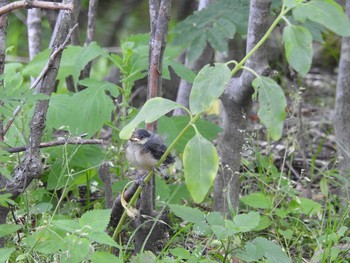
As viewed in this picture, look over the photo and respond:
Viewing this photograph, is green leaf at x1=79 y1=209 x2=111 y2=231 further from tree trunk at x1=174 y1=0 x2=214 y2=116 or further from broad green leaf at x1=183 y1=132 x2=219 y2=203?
tree trunk at x1=174 y1=0 x2=214 y2=116

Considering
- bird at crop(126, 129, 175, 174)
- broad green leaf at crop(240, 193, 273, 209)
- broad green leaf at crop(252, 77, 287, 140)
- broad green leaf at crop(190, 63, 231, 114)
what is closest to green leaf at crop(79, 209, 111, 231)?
bird at crop(126, 129, 175, 174)

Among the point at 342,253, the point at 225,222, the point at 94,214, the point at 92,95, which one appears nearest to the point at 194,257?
the point at 225,222

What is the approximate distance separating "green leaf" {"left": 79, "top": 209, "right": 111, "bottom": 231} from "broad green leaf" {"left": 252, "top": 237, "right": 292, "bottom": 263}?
70 centimetres

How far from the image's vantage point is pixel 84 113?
3.73m

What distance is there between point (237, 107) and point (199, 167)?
4.69ft

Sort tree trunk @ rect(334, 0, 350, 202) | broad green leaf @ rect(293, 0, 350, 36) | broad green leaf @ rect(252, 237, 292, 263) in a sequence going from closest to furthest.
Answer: broad green leaf @ rect(293, 0, 350, 36), broad green leaf @ rect(252, 237, 292, 263), tree trunk @ rect(334, 0, 350, 202)

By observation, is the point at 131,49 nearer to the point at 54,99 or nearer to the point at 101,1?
the point at 54,99

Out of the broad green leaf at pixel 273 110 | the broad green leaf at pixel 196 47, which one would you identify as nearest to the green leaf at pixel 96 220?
the broad green leaf at pixel 273 110

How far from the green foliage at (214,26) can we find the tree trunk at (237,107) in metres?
0.87

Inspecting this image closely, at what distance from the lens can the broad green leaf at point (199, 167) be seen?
7.78 ft

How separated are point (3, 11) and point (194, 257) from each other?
49.9 inches

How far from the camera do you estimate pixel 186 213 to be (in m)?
3.07

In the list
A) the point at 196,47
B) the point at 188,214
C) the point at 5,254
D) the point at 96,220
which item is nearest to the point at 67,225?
the point at 96,220

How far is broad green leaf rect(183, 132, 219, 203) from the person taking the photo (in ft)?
7.78
